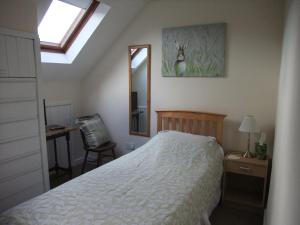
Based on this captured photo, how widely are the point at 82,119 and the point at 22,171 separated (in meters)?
1.36

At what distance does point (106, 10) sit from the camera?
2998 millimetres

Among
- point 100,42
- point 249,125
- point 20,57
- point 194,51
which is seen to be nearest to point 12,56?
point 20,57

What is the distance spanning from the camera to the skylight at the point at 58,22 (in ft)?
9.49

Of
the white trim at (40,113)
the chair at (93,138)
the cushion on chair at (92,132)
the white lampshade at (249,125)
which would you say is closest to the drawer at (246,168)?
the white lampshade at (249,125)

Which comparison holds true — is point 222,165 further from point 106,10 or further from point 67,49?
point 67,49

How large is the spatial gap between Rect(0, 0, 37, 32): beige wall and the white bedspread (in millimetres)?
1469

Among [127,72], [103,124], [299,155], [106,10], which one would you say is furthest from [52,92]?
[299,155]

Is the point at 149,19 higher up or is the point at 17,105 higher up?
the point at 149,19

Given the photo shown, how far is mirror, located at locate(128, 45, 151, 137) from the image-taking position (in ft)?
11.1

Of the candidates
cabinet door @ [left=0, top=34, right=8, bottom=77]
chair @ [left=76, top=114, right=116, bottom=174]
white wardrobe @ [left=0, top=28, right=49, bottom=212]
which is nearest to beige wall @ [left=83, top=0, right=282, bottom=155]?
chair @ [left=76, top=114, right=116, bottom=174]

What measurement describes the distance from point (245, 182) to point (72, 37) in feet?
9.81

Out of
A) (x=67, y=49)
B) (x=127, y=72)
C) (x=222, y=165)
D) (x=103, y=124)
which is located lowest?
(x=222, y=165)

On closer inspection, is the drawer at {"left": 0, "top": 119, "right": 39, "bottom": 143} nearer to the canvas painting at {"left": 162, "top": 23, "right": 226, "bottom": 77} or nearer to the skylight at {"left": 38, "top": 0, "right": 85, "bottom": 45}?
the skylight at {"left": 38, "top": 0, "right": 85, "bottom": 45}

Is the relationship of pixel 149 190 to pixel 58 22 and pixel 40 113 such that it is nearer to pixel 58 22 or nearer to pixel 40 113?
pixel 40 113
